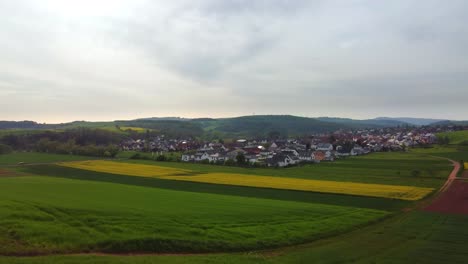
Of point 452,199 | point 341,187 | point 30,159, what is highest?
point 30,159

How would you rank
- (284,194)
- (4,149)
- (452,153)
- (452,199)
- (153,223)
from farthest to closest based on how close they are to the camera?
(4,149), (452,153), (284,194), (452,199), (153,223)

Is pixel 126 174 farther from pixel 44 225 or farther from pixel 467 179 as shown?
pixel 467 179

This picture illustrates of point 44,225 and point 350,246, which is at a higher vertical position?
point 44,225

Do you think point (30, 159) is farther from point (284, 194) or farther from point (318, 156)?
point (318, 156)

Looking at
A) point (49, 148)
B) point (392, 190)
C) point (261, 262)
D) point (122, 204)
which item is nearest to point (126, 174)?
point (122, 204)

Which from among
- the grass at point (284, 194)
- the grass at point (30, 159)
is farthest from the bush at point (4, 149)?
the grass at point (284, 194)

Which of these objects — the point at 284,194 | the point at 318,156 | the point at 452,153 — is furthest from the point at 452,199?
the point at 318,156
